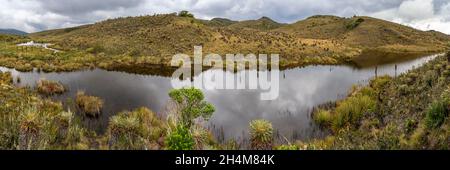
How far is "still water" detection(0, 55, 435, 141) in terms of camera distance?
1841 centimetres

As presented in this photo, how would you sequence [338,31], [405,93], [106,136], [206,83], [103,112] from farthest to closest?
1. [338,31]
2. [206,83]
3. [103,112]
4. [405,93]
5. [106,136]

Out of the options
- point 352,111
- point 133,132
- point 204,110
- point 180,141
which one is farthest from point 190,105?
point 352,111

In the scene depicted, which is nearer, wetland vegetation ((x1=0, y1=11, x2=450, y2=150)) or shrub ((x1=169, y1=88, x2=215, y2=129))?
wetland vegetation ((x1=0, y1=11, x2=450, y2=150))

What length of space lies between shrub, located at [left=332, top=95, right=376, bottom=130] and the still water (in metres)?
1.16

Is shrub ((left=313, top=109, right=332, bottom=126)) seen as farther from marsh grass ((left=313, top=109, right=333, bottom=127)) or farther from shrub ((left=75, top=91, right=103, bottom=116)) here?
shrub ((left=75, top=91, right=103, bottom=116))

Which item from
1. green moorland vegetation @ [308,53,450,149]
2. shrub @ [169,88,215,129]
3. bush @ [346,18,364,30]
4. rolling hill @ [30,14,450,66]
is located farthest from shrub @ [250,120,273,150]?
bush @ [346,18,364,30]

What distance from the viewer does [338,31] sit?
355 ft

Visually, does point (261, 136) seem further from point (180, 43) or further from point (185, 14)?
point (185, 14)

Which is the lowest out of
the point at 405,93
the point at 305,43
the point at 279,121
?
the point at 279,121

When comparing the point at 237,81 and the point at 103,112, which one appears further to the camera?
the point at 237,81

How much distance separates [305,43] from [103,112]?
6042 centimetres
